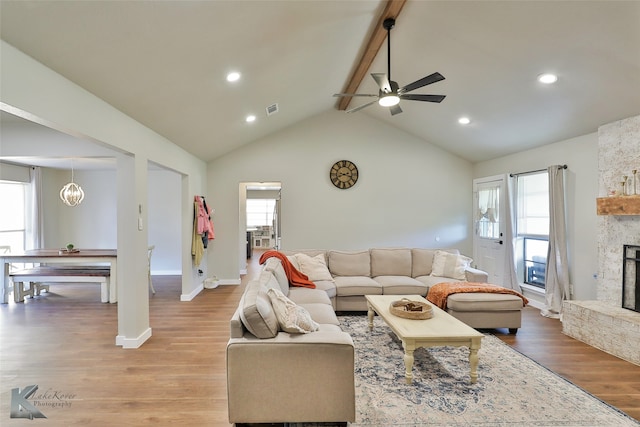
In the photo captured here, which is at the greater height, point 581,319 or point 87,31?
point 87,31

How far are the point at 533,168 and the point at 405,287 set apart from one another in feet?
9.70

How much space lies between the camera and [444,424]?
7.07 feet

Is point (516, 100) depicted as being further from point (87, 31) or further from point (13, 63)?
point (13, 63)

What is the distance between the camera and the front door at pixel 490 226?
5.54m

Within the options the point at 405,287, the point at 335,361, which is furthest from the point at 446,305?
the point at 335,361

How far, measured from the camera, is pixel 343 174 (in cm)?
657

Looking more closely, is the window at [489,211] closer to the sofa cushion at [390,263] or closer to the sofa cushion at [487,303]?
the sofa cushion at [390,263]

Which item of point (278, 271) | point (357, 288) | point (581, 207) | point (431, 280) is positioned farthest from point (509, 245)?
point (278, 271)

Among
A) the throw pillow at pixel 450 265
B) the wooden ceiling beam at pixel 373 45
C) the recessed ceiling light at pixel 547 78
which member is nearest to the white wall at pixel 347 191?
the wooden ceiling beam at pixel 373 45

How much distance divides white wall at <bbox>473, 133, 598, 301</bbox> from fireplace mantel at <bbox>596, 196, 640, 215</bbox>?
494mm

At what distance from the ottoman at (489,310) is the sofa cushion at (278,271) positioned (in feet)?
6.67

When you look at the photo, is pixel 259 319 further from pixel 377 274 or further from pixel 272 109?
pixel 272 109

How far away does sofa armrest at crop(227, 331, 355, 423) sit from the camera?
81.6 inches

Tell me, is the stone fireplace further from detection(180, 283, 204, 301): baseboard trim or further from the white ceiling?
detection(180, 283, 204, 301): baseboard trim
